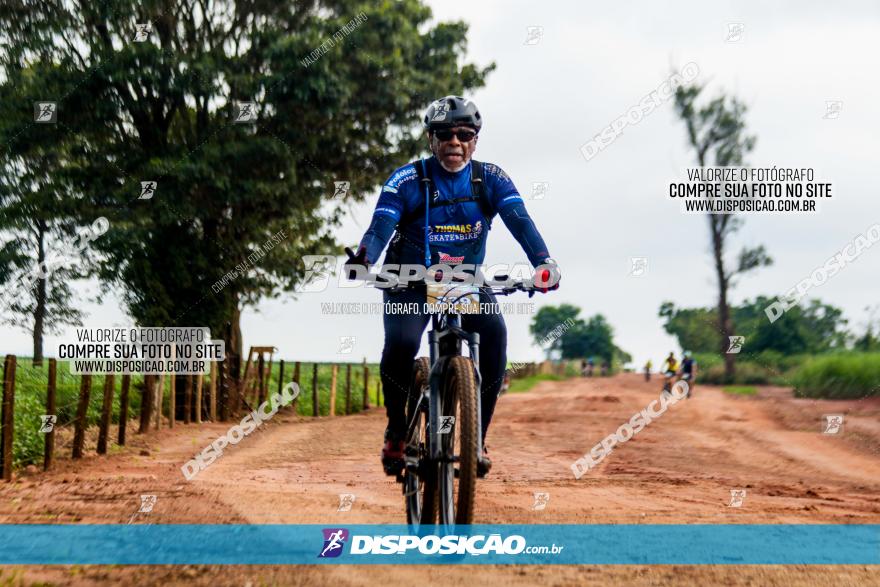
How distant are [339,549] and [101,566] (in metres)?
1.37

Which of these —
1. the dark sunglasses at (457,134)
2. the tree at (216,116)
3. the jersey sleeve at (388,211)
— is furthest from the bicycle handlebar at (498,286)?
the tree at (216,116)

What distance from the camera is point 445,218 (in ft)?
17.9

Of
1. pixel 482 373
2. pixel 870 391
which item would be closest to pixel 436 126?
pixel 482 373

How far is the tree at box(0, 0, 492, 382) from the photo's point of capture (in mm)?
17000

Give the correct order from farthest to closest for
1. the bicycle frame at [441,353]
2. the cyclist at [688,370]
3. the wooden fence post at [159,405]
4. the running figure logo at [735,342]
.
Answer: the cyclist at [688,370]
the running figure logo at [735,342]
the wooden fence post at [159,405]
the bicycle frame at [441,353]

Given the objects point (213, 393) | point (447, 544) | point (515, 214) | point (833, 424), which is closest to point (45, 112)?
point (213, 393)

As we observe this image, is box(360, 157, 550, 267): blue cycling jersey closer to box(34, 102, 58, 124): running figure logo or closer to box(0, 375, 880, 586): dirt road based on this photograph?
box(0, 375, 880, 586): dirt road

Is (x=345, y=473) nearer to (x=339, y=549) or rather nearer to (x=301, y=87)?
(x=339, y=549)

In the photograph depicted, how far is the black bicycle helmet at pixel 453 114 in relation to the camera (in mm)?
5332

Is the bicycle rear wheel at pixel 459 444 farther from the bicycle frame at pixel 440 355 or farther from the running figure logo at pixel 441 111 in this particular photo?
the running figure logo at pixel 441 111

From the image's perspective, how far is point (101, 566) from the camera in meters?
4.93

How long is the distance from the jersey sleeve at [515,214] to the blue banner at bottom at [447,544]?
5.87 feet

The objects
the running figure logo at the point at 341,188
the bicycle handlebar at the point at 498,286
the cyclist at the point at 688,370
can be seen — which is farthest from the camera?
the cyclist at the point at 688,370

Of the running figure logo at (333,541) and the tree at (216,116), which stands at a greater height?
the tree at (216,116)
